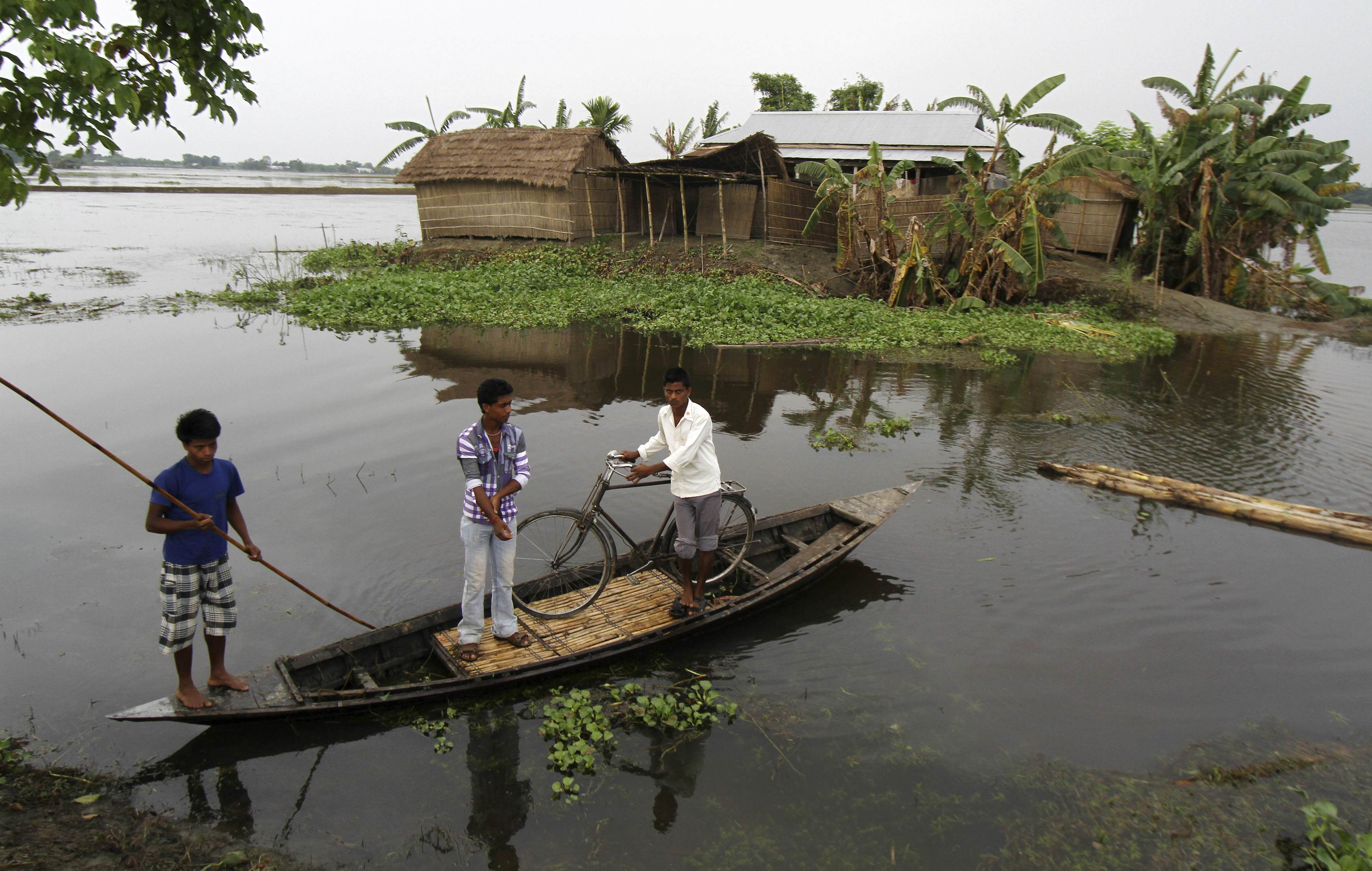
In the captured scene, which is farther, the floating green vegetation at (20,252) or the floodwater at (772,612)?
the floating green vegetation at (20,252)

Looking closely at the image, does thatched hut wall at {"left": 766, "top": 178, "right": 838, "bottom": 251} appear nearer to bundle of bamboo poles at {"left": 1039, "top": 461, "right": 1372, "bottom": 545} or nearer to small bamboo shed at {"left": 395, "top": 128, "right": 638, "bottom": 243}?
small bamboo shed at {"left": 395, "top": 128, "right": 638, "bottom": 243}

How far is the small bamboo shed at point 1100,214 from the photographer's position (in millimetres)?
21047

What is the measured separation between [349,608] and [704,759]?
10.4 ft

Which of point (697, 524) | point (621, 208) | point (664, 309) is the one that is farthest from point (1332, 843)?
point (621, 208)

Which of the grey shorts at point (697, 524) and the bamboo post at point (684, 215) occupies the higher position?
the bamboo post at point (684, 215)

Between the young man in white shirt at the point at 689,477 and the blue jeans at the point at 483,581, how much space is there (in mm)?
1069

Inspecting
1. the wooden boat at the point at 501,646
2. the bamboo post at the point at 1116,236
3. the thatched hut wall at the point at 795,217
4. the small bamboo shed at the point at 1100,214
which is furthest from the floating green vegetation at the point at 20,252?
the bamboo post at the point at 1116,236

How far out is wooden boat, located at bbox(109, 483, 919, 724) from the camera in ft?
14.6

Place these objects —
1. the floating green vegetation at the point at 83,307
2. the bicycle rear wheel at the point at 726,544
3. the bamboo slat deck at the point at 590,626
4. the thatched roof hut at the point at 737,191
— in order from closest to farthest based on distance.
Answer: the bamboo slat deck at the point at 590,626, the bicycle rear wheel at the point at 726,544, the floating green vegetation at the point at 83,307, the thatched roof hut at the point at 737,191

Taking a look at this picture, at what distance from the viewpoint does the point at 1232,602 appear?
6629 millimetres

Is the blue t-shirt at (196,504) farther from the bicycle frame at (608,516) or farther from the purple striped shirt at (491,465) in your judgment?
the bicycle frame at (608,516)

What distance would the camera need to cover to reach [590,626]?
5617 millimetres

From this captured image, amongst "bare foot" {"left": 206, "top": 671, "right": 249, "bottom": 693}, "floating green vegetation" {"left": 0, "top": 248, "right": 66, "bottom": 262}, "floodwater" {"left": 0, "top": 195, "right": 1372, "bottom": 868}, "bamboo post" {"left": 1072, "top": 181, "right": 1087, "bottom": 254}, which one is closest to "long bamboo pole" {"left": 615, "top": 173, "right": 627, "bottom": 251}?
"floodwater" {"left": 0, "top": 195, "right": 1372, "bottom": 868}

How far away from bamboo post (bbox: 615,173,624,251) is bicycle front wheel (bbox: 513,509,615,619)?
1508 centimetres
